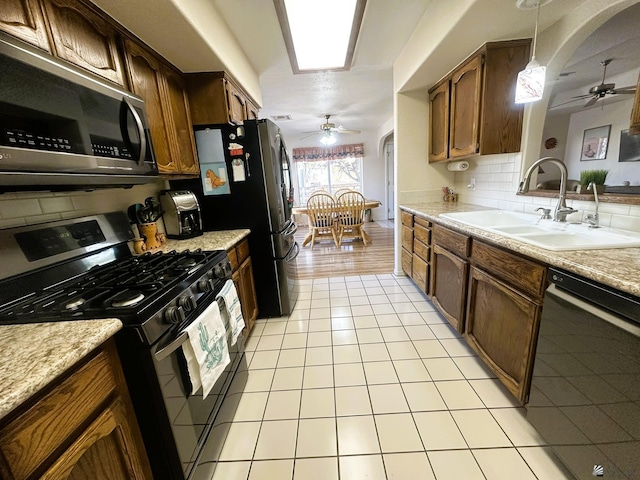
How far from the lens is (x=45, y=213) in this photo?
1.11 m

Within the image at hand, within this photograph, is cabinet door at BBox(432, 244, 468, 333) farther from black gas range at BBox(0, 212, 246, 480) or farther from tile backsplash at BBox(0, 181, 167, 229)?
tile backsplash at BBox(0, 181, 167, 229)

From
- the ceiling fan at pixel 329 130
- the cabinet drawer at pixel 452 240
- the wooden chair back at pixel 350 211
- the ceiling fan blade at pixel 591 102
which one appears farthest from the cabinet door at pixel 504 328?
the ceiling fan at pixel 329 130

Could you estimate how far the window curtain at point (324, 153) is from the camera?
6.43 metres

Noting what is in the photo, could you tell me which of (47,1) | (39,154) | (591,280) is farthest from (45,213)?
(591,280)

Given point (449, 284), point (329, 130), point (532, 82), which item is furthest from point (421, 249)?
point (329, 130)

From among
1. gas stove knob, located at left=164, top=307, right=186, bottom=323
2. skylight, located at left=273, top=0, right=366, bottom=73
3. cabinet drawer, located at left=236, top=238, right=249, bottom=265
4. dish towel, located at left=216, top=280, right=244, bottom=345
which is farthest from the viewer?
cabinet drawer, located at left=236, top=238, right=249, bottom=265

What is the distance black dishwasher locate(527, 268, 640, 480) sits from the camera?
0.76 metres

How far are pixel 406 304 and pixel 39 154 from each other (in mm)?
2452

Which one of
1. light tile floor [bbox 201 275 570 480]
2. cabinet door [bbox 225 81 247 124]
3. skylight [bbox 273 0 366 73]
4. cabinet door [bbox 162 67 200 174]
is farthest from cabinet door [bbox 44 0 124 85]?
light tile floor [bbox 201 275 570 480]

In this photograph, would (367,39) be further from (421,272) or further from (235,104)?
(421,272)

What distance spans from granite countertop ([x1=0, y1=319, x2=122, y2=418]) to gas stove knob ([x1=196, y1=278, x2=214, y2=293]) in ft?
1.17

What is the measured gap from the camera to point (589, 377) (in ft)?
2.87

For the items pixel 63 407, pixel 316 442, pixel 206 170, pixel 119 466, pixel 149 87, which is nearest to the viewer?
pixel 63 407

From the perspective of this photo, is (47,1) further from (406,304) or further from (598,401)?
(406,304)
